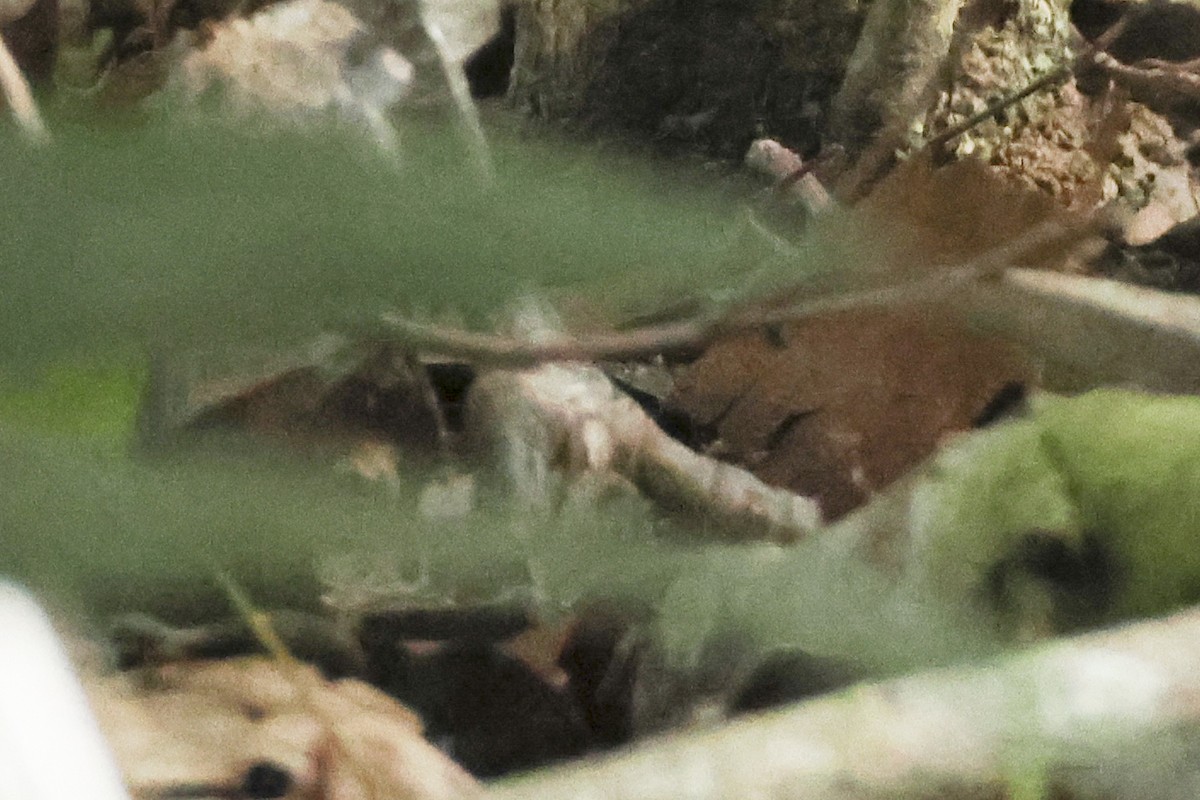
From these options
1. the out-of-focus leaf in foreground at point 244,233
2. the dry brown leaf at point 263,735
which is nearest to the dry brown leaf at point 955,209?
the dry brown leaf at point 263,735

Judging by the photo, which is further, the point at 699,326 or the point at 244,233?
the point at 699,326

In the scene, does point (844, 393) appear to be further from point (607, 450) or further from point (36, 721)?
point (36, 721)

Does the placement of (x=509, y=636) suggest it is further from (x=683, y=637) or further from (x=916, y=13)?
(x=916, y=13)

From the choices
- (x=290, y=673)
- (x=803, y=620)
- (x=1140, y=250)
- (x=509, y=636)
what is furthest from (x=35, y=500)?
(x=1140, y=250)

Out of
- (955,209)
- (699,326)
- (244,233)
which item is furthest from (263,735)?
(955,209)

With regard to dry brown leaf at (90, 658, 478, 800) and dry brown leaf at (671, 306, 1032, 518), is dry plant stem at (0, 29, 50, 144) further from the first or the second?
dry brown leaf at (671, 306, 1032, 518)

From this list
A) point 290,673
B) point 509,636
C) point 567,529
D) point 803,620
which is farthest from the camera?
point 509,636
